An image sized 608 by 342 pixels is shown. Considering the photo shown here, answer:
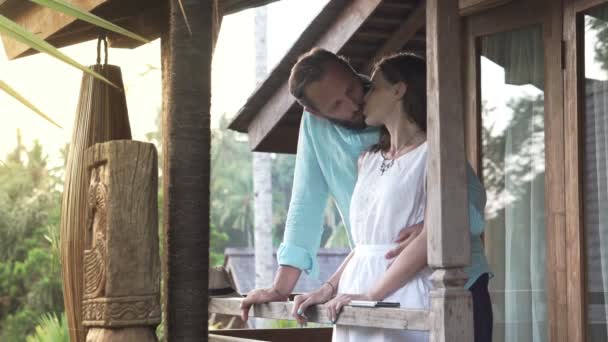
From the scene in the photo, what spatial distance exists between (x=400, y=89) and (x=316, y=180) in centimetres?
62

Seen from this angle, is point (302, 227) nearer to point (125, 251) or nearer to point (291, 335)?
point (125, 251)

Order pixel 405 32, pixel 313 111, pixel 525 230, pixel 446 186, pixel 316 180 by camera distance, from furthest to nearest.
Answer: pixel 405 32 < pixel 525 230 < pixel 316 180 < pixel 313 111 < pixel 446 186

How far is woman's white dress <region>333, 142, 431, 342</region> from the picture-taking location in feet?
11.7

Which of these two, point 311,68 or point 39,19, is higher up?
point 39,19

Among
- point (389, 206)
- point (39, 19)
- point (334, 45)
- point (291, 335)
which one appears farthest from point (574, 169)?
point (39, 19)

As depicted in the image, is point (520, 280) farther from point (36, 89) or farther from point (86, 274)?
point (36, 89)

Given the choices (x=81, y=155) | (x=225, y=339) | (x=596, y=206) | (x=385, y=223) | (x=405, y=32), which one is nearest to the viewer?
(x=385, y=223)

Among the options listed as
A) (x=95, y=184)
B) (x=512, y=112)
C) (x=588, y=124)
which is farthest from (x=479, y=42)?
(x=95, y=184)

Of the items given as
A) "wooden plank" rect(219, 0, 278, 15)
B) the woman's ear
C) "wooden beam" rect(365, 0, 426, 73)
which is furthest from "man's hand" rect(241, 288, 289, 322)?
"wooden beam" rect(365, 0, 426, 73)

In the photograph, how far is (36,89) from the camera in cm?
4541

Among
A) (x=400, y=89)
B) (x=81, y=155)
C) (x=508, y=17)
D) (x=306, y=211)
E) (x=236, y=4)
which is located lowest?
(x=306, y=211)

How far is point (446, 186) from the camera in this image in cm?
342

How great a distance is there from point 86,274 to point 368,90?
4.22 feet

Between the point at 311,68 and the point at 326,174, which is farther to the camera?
the point at 326,174
